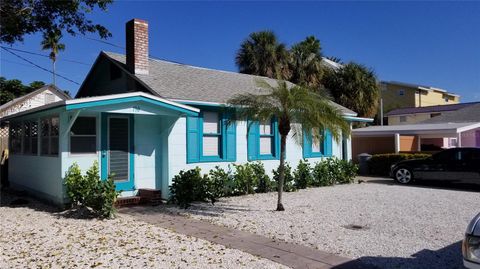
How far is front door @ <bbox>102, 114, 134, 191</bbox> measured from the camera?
34.1 feet

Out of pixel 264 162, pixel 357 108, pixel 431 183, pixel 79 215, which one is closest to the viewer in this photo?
pixel 79 215

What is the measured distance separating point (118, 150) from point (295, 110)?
4.90 metres

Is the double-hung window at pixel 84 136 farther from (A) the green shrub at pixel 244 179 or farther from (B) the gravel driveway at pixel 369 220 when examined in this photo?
(A) the green shrub at pixel 244 179

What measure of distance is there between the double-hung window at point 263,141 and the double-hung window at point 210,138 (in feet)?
2.65

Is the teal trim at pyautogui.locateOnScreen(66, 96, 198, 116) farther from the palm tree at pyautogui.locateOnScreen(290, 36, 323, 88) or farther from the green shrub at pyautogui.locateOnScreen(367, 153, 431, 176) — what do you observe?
the palm tree at pyautogui.locateOnScreen(290, 36, 323, 88)

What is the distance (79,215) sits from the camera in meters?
8.91

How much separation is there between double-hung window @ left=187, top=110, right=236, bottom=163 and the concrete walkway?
272cm

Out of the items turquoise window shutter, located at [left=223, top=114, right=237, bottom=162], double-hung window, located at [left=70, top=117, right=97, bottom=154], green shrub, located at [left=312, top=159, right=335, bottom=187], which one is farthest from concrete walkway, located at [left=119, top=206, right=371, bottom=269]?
green shrub, located at [left=312, top=159, right=335, bottom=187]

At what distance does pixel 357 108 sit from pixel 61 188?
2171cm

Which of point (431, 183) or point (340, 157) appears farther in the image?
point (340, 157)

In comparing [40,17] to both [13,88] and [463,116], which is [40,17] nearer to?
[463,116]

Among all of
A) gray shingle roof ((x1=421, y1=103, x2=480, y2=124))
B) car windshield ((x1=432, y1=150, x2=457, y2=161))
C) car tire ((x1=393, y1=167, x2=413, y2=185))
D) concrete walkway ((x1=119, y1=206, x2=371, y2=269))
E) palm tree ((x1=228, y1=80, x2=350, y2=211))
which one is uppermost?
gray shingle roof ((x1=421, y1=103, x2=480, y2=124))

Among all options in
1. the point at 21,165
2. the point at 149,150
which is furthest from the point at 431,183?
the point at 21,165

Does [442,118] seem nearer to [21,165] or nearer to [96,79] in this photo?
[96,79]
